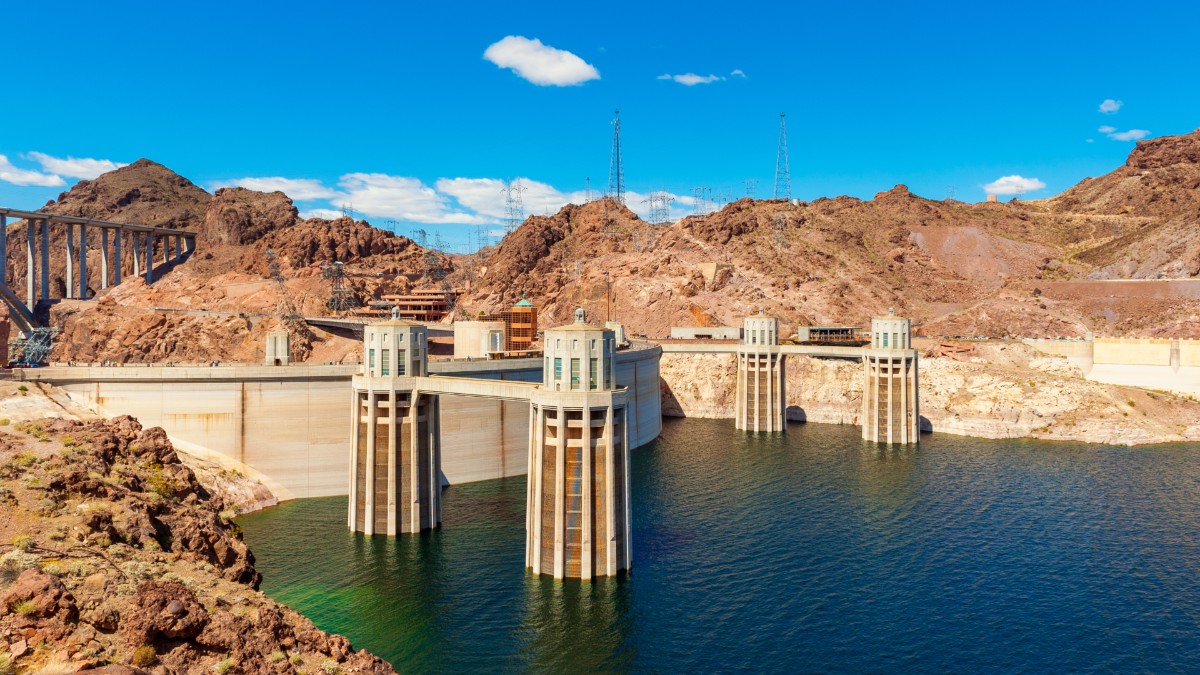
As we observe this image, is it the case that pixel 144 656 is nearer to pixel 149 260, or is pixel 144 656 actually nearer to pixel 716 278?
pixel 716 278

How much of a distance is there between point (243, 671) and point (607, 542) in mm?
27098

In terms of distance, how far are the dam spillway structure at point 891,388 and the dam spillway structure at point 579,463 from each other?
61.1m

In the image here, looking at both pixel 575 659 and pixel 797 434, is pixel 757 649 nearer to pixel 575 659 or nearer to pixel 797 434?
pixel 575 659

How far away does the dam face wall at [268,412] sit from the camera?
65.4 meters

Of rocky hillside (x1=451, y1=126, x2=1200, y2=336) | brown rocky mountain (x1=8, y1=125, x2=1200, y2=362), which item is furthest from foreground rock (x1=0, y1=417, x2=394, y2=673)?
rocky hillside (x1=451, y1=126, x2=1200, y2=336)

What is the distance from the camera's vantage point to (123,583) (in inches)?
1029

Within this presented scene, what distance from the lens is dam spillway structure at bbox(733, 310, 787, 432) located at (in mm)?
109438

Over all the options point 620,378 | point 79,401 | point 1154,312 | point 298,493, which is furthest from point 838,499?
point 1154,312

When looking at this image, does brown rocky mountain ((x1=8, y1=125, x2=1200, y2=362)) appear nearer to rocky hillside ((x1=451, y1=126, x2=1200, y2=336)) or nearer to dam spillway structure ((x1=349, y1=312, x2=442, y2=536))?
rocky hillside ((x1=451, y1=126, x2=1200, y2=336))

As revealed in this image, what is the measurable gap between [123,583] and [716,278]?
13942 cm

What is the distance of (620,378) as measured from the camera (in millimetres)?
90375

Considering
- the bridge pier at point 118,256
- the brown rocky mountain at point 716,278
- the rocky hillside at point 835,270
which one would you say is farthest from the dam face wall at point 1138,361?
the bridge pier at point 118,256

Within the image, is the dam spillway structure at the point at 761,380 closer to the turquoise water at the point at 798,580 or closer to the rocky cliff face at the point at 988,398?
the rocky cliff face at the point at 988,398

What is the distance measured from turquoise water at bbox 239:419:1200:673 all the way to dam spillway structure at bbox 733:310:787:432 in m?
32.0
